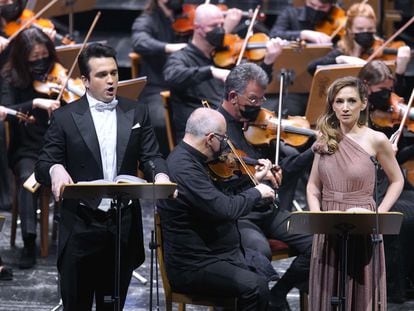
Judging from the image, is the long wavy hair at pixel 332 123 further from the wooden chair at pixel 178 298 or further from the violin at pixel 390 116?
the violin at pixel 390 116

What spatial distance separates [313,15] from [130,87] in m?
2.02

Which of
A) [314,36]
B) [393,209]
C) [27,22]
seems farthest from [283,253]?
[27,22]

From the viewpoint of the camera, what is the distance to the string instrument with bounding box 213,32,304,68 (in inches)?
294

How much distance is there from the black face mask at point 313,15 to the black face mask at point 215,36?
3.19 ft

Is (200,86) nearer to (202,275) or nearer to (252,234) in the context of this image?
(252,234)

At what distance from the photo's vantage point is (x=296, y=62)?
24.8 ft

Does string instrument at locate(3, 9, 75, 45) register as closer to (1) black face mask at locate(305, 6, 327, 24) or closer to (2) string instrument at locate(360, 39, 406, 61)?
(1) black face mask at locate(305, 6, 327, 24)

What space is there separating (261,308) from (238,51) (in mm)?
2609

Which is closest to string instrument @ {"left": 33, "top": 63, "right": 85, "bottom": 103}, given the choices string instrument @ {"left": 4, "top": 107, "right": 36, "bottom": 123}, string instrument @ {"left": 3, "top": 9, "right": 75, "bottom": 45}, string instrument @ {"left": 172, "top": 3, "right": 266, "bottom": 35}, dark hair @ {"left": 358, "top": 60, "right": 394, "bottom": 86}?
string instrument @ {"left": 4, "top": 107, "right": 36, "bottom": 123}

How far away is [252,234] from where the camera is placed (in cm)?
582

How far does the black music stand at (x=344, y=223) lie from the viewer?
187 inches

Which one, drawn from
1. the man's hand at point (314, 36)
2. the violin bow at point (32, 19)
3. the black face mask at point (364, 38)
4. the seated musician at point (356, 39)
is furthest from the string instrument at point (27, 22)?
the black face mask at point (364, 38)

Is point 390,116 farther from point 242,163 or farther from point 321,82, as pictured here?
point 242,163

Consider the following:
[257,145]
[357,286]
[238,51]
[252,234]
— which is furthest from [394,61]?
[357,286]
